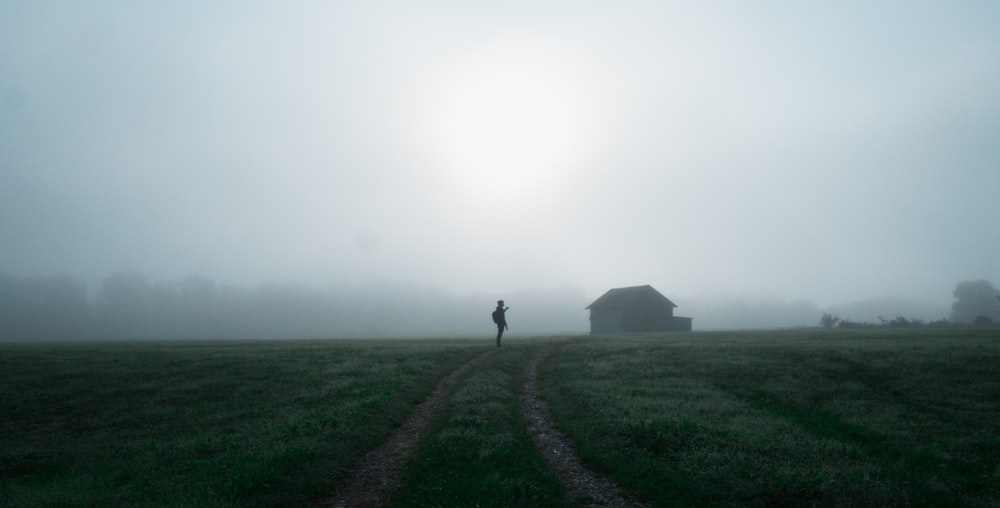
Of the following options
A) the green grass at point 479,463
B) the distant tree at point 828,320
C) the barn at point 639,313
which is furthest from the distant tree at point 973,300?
the green grass at point 479,463

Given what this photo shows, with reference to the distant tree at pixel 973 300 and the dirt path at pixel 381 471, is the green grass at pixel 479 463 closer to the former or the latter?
the dirt path at pixel 381 471

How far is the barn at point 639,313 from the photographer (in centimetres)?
8088

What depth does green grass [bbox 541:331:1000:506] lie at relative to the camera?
13.0 m

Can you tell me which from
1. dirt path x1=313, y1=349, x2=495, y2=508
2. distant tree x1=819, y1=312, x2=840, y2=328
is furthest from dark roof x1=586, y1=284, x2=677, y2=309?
dirt path x1=313, y1=349, x2=495, y2=508

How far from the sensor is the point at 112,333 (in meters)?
144

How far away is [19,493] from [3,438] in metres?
9.75

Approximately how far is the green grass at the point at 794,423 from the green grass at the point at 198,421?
7547 millimetres

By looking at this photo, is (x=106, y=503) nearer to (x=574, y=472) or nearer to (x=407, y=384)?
(x=574, y=472)

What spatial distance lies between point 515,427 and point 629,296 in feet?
219

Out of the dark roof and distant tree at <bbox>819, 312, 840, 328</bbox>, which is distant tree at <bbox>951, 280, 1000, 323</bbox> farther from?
the dark roof

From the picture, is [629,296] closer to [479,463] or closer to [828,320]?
[828,320]

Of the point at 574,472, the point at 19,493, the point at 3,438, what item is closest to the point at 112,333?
the point at 3,438

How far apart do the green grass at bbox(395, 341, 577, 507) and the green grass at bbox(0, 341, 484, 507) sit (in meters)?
2.20

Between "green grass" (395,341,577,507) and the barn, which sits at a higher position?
the barn
